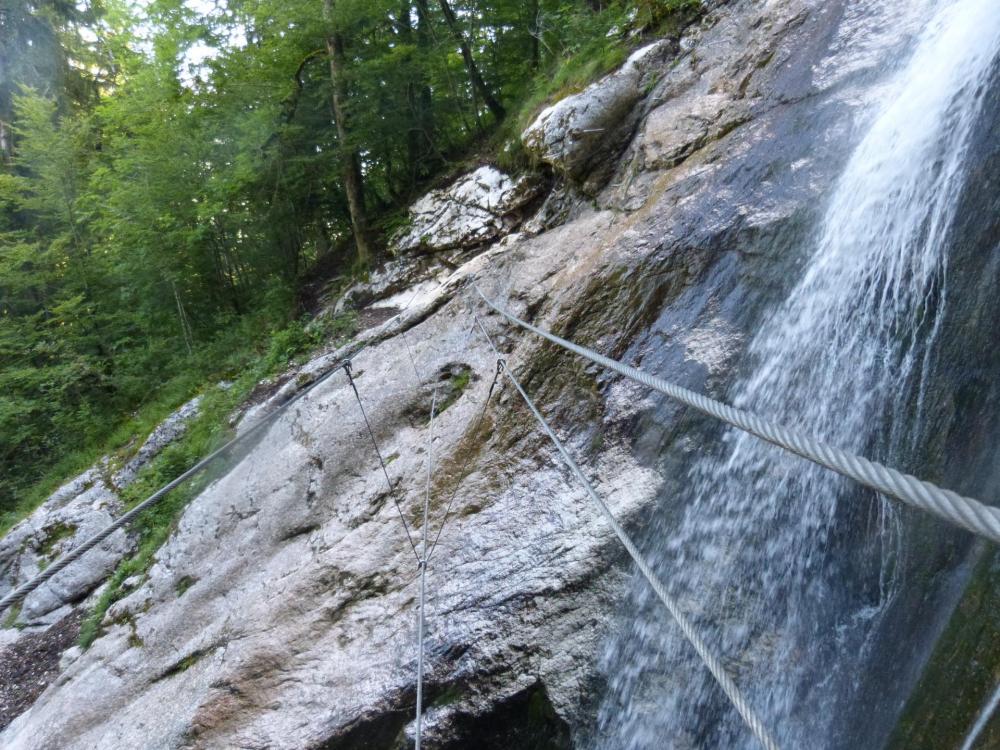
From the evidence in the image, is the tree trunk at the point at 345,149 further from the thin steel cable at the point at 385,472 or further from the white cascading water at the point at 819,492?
the white cascading water at the point at 819,492

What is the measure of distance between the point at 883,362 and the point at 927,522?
2.78 feet

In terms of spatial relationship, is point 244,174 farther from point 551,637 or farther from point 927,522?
point 927,522

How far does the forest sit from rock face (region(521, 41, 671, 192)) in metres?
1.31

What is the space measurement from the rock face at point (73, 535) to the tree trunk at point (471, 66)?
24.7 feet

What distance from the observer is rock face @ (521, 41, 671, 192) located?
687cm

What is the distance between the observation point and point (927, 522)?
8.67 feet

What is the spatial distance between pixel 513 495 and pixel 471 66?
373 inches

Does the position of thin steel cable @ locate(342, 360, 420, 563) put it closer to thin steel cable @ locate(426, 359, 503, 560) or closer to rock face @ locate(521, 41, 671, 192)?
thin steel cable @ locate(426, 359, 503, 560)

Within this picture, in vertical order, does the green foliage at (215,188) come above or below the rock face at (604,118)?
above

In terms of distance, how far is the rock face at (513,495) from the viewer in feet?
11.0

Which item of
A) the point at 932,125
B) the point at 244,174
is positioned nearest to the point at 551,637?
the point at 932,125

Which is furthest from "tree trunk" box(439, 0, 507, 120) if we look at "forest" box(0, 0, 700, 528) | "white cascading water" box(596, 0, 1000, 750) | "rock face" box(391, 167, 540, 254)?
"white cascading water" box(596, 0, 1000, 750)

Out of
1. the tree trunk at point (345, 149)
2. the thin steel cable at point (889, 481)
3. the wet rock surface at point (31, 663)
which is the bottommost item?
the wet rock surface at point (31, 663)

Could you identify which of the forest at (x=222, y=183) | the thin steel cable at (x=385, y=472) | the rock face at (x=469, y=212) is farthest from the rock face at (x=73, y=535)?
the rock face at (x=469, y=212)
